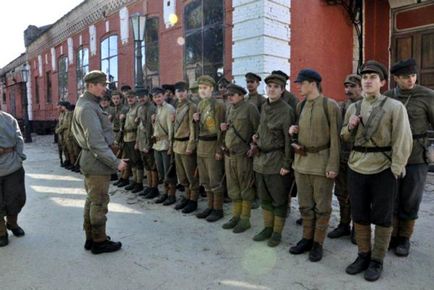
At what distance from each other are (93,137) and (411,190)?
10.7 ft

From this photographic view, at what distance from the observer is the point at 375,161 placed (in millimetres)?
3314

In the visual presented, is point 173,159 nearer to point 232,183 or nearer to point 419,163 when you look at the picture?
point 232,183

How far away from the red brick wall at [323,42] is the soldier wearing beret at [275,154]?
387 centimetres

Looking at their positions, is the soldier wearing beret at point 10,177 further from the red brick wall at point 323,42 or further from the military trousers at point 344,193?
the red brick wall at point 323,42

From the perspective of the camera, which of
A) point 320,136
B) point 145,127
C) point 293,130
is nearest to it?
point 320,136

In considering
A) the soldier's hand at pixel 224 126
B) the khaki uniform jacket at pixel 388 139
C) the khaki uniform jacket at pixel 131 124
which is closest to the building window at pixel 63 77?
the khaki uniform jacket at pixel 131 124

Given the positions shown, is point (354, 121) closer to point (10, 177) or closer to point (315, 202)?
point (315, 202)

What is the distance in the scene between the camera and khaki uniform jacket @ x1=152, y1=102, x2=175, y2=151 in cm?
598

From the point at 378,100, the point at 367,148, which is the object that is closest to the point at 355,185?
the point at 367,148

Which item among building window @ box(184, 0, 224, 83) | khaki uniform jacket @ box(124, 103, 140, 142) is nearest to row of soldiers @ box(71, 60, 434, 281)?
khaki uniform jacket @ box(124, 103, 140, 142)

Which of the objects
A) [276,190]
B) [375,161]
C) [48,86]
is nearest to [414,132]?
[375,161]

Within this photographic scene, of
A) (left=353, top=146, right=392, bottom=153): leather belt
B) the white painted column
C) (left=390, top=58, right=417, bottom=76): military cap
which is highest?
the white painted column

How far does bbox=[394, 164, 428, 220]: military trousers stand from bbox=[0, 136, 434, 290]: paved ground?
0.48m

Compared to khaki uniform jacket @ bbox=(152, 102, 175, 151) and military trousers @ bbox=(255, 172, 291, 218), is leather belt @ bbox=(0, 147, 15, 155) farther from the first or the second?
military trousers @ bbox=(255, 172, 291, 218)
